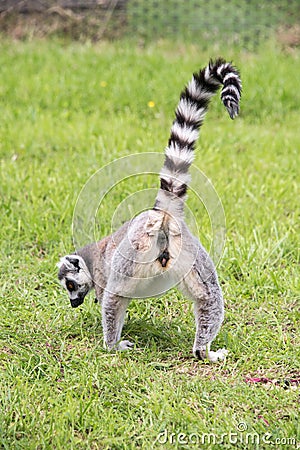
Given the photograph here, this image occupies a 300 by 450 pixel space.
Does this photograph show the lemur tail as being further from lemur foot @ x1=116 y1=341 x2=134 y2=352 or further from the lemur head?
lemur foot @ x1=116 y1=341 x2=134 y2=352

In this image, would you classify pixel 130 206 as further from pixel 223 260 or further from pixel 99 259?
pixel 99 259

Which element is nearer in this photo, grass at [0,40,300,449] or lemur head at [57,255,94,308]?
grass at [0,40,300,449]

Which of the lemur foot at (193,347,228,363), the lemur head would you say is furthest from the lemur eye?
the lemur foot at (193,347,228,363)

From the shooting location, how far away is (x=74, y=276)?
11.9 ft

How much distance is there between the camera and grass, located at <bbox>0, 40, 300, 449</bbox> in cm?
298

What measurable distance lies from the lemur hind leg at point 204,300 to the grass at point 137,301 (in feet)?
0.42

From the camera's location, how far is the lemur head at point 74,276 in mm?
3615

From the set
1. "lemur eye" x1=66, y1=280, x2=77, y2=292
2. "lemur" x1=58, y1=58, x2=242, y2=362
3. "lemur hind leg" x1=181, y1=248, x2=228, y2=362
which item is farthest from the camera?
"lemur eye" x1=66, y1=280, x2=77, y2=292

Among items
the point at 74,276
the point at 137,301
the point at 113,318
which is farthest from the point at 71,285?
the point at 137,301

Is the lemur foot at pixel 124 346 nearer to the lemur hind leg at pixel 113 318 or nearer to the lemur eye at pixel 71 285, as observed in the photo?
the lemur hind leg at pixel 113 318

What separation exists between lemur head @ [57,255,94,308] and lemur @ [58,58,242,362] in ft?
0.61

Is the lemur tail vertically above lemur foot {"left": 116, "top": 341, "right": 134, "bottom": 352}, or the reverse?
the lemur tail

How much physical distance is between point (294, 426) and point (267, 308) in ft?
4.21

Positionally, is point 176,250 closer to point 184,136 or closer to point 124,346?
point 184,136
